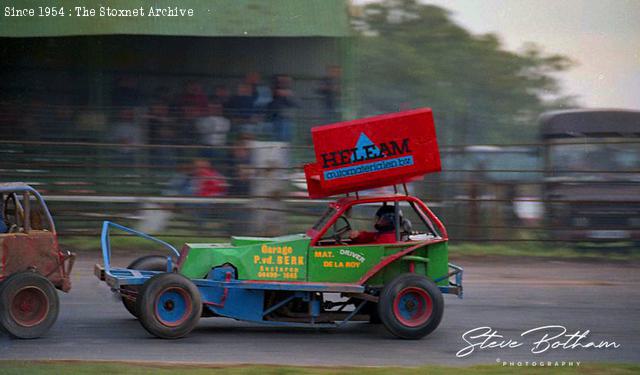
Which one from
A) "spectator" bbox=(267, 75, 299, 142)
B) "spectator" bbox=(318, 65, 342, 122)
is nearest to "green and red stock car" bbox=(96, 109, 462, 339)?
"spectator" bbox=(267, 75, 299, 142)

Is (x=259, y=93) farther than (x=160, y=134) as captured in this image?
Yes

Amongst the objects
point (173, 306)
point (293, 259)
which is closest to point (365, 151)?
point (293, 259)

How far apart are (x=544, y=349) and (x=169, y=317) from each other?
3435 millimetres

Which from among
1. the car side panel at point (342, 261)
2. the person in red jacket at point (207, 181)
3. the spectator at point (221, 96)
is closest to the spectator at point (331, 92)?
the spectator at point (221, 96)

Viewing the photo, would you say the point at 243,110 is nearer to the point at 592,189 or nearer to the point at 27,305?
the point at 592,189

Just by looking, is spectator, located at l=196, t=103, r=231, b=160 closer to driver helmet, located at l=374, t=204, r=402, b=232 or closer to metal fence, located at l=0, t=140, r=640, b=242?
metal fence, located at l=0, t=140, r=640, b=242

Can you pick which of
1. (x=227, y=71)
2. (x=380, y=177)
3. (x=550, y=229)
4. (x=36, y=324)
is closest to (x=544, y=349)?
(x=380, y=177)

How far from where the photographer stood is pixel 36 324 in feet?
27.0

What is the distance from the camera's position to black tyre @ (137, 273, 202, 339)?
811 centimetres

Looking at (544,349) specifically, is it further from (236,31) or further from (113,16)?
(113,16)

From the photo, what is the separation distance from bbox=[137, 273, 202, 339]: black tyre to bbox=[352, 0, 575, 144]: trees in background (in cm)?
1282

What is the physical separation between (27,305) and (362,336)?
10.3 ft

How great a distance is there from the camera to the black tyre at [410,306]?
8469 millimetres

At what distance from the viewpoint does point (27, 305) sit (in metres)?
8.21
